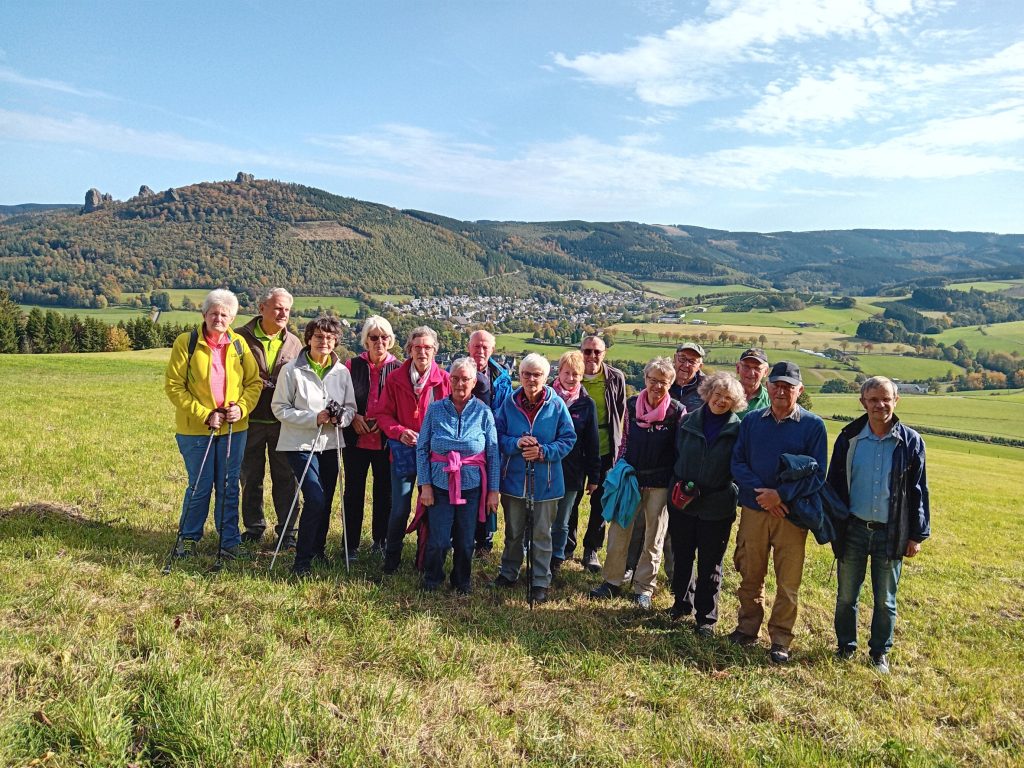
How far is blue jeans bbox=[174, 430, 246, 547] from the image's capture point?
5.83 metres

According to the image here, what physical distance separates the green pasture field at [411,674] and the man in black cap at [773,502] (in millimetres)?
350

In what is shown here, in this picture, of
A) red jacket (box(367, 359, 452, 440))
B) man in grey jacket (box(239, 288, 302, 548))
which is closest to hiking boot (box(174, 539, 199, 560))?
man in grey jacket (box(239, 288, 302, 548))

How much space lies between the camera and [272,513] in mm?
8000

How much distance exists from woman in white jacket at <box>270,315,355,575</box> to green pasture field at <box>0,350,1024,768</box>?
1.72 ft

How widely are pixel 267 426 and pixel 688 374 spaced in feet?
15.6

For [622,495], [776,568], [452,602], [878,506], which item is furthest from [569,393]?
[878,506]

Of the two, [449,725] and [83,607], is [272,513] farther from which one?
[449,725]

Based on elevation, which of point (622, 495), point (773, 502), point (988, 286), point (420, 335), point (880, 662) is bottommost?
point (880, 662)

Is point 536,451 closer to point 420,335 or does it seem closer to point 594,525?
point 420,335

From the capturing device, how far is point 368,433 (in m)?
6.18

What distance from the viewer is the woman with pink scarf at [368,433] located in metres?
6.05

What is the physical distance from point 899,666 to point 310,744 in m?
4.98

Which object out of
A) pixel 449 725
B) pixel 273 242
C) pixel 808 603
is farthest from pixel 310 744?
pixel 273 242

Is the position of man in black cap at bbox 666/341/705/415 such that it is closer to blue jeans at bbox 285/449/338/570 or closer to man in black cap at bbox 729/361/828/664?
man in black cap at bbox 729/361/828/664
